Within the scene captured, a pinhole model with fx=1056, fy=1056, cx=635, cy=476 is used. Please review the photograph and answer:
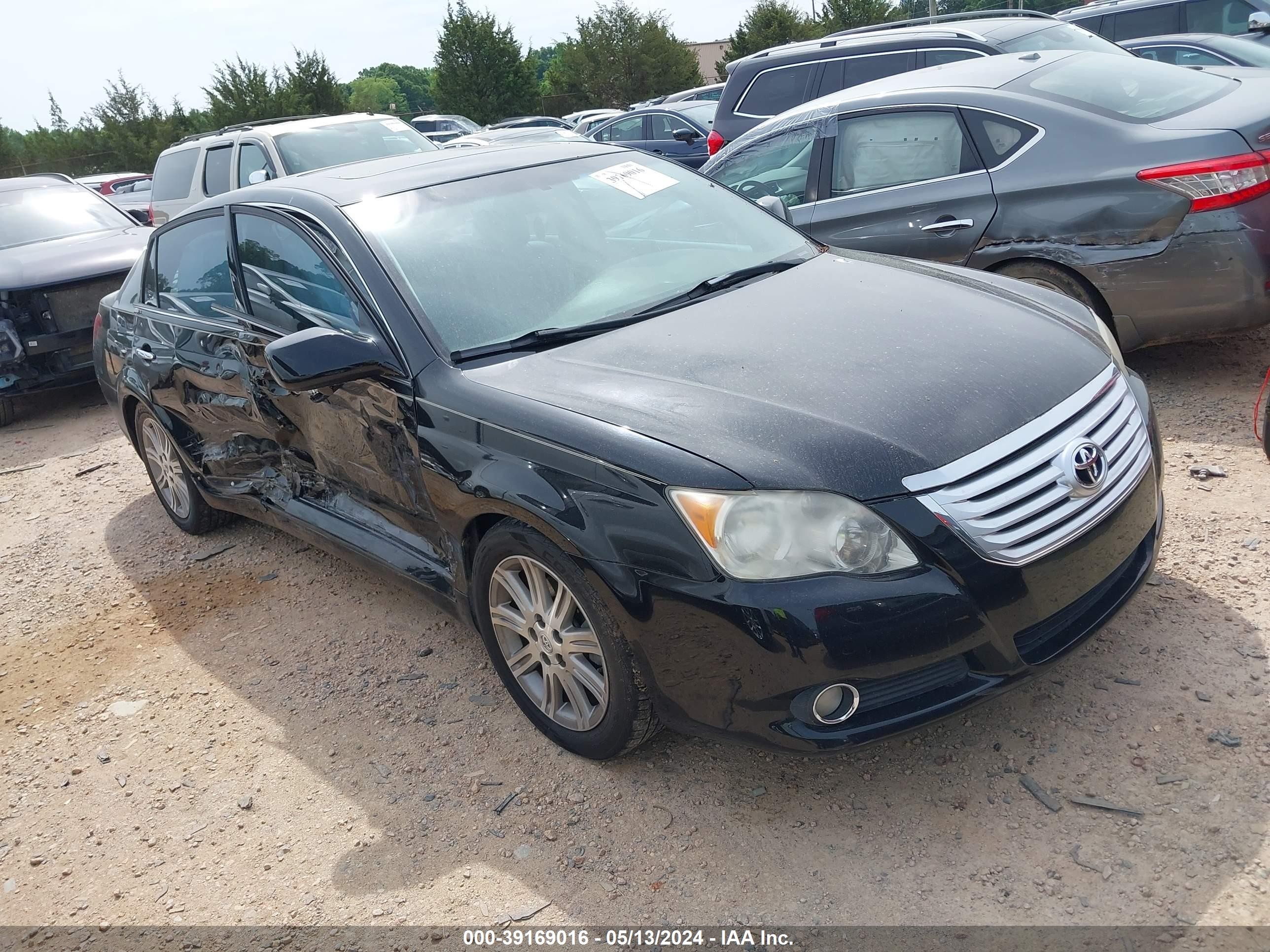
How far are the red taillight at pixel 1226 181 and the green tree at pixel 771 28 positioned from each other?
36204 mm

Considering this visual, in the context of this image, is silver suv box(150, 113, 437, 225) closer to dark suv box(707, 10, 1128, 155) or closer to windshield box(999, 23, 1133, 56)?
dark suv box(707, 10, 1128, 155)

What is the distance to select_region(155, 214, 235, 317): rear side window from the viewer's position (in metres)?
4.34

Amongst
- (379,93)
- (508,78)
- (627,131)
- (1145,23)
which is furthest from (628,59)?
(379,93)

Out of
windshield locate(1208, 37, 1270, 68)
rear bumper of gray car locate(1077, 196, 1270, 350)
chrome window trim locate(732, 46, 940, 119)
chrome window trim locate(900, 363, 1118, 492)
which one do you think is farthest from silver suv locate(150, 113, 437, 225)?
chrome window trim locate(900, 363, 1118, 492)

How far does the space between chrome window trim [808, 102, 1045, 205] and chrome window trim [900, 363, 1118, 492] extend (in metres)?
2.62

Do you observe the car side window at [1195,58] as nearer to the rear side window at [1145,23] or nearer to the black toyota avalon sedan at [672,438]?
the rear side window at [1145,23]

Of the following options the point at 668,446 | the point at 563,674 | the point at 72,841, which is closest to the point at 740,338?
the point at 668,446

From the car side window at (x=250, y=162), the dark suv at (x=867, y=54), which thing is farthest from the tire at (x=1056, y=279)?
the car side window at (x=250, y=162)

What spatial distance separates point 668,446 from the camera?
103 inches

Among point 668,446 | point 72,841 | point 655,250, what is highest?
point 655,250

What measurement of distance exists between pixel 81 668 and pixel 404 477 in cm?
192

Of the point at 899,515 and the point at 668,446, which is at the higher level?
the point at 668,446

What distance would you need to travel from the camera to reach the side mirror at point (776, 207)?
4336 mm

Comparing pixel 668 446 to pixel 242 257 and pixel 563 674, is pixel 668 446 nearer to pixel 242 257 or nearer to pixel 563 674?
pixel 563 674
